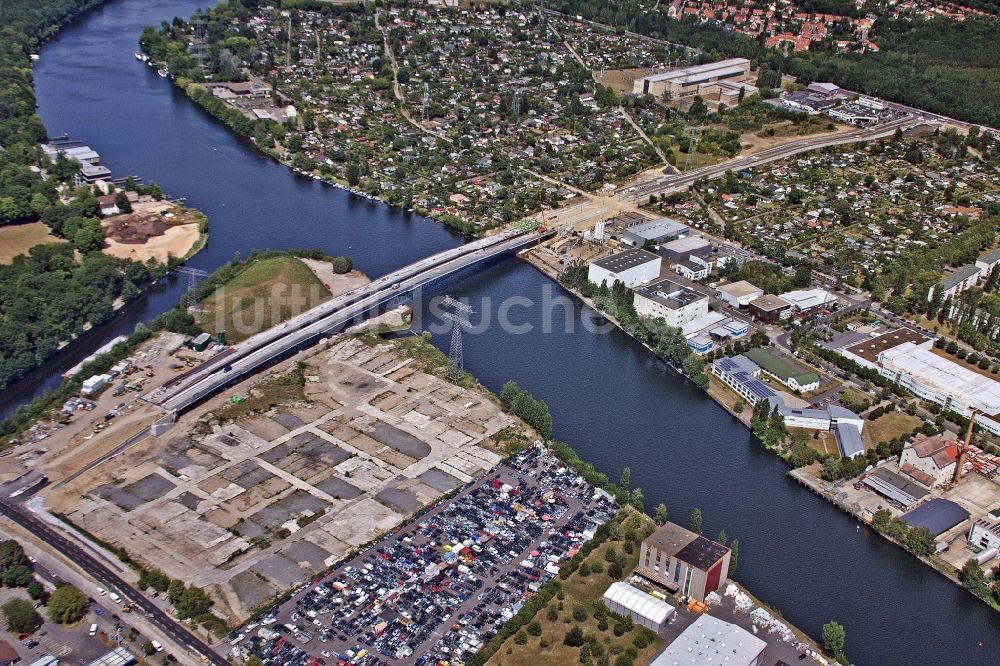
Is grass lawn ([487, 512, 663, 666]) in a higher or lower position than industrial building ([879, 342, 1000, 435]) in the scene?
lower

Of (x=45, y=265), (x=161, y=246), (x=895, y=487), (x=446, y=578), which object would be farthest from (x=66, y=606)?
(x=161, y=246)

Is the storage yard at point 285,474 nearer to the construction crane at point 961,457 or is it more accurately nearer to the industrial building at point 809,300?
the construction crane at point 961,457

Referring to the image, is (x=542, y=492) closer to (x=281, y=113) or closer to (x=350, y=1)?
(x=281, y=113)

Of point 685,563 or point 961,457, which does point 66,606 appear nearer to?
point 685,563

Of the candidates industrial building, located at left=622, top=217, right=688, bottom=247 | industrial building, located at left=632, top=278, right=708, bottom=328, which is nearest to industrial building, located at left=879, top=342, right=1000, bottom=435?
industrial building, located at left=632, top=278, right=708, bottom=328

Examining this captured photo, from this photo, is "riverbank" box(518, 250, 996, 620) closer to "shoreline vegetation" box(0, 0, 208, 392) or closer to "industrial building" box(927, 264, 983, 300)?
"industrial building" box(927, 264, 983, 300)

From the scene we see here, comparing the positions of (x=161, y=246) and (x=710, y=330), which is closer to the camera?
(x=710, y=330)
